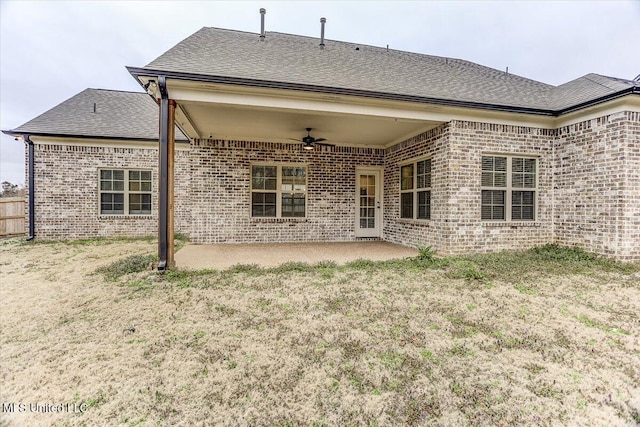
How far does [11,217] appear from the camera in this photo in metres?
10.9

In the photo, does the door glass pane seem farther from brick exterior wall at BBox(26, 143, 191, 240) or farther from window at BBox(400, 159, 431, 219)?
brick exterior wall at BBox(26, 143, 191, 240)

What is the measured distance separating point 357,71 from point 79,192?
901 centimetres

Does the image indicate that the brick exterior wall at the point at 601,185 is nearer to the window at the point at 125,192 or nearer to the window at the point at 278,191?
the window at the point at 278,191

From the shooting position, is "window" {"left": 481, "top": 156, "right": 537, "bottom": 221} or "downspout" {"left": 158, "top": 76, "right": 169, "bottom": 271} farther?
"window" {"left": 481, "top": 156, "right": 537, "bottom": 221}

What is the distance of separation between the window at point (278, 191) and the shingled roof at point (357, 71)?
2943 millimetres

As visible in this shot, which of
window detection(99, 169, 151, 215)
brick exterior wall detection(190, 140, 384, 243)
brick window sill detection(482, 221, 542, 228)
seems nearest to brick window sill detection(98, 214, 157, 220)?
window detection(99, 169, 151, 215)

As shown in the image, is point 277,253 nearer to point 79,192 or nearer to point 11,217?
point 79,192

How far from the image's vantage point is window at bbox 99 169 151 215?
32.5ft

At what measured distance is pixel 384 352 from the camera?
2.67 meters

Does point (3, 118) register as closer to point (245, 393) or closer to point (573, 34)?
point (245, 393)

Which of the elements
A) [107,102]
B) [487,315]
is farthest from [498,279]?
[107,102]

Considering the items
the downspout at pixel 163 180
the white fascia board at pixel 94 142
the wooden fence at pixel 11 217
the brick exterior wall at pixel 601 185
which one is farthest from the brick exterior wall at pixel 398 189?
the downspout at pixel 163 180

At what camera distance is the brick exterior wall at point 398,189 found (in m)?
6.09

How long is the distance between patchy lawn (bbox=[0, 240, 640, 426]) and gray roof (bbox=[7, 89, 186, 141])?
627 centimetres
